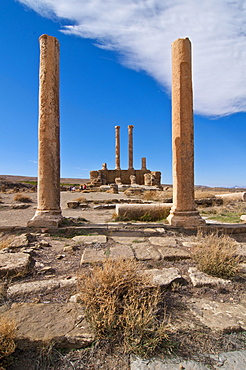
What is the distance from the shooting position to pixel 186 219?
6.46 m

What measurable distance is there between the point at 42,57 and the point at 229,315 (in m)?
7.21

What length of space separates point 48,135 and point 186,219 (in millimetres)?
4322

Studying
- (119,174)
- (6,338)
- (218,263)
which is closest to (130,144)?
(119,174)

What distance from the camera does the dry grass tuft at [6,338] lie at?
1.79 meters

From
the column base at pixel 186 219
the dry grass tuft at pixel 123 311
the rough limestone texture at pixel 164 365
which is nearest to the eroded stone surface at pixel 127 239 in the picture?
the column base at pixel 186 219

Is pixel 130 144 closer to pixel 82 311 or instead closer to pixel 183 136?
pixel 183 136

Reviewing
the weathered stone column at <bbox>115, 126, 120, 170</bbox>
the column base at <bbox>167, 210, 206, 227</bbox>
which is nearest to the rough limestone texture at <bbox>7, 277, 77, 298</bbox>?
the column base at <bbox>167, 210, 206, 227</bbox>

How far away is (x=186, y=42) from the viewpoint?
21.7 ft

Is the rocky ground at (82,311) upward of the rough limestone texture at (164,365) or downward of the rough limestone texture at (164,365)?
upward

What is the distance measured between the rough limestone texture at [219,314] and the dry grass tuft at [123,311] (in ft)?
1.44

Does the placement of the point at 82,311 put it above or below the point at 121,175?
below

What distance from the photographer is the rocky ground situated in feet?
6.15

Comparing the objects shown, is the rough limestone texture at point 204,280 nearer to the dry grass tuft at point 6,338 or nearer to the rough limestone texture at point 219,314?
the rough limestone texture at point 219,314

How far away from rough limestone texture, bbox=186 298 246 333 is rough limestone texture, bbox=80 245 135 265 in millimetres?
1407
